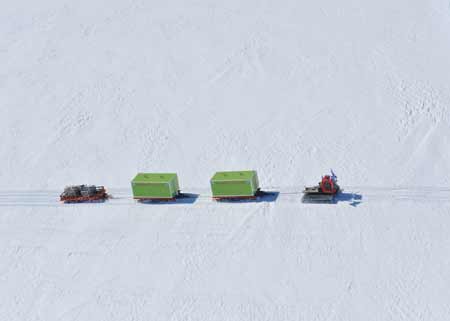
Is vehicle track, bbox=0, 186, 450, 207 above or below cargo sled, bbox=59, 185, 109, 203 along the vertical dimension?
below

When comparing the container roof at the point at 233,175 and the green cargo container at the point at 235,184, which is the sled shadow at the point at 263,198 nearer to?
the green cargo container at the point at 235,184

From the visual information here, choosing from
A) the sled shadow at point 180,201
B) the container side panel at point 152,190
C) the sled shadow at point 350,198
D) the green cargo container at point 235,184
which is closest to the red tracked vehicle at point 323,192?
the sled shadow at point 350,198

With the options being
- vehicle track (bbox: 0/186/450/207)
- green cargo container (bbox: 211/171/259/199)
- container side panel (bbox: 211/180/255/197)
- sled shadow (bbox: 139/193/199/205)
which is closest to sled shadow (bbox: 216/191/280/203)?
vehicle track (bbox: 0/186/450/207)

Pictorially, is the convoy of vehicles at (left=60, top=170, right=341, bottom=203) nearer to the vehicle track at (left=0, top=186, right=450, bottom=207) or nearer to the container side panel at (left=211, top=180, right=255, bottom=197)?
the container side panel at (left=211, top=180, right=255, bottom=197)

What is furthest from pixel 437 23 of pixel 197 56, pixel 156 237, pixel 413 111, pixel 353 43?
pixel 156 237

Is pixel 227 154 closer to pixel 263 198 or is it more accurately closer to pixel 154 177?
pixel 263 198

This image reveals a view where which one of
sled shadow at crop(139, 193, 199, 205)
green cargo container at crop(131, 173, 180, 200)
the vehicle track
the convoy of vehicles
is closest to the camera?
the vehicle track

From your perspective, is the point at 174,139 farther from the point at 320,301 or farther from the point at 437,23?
the point at 437,23
